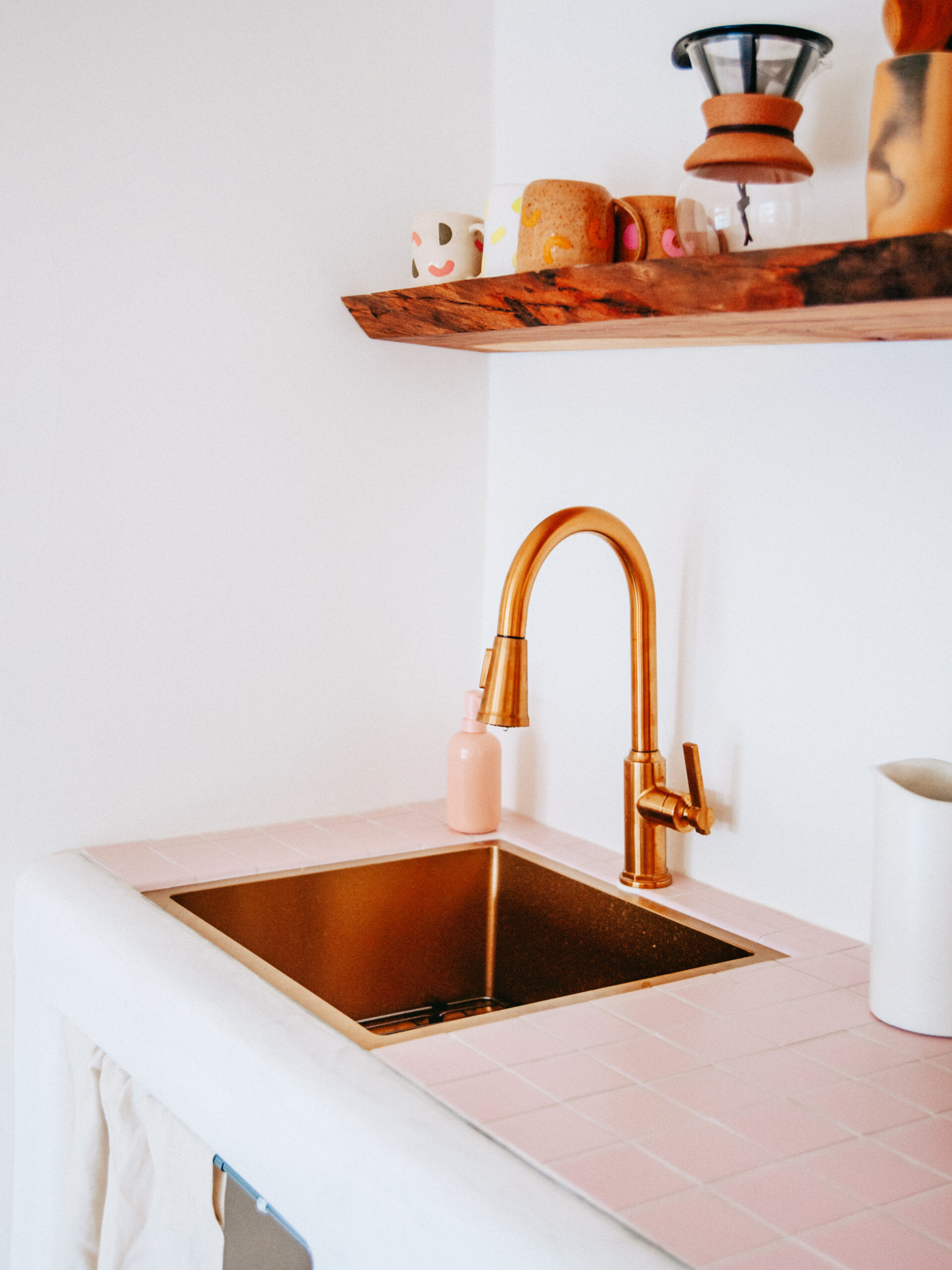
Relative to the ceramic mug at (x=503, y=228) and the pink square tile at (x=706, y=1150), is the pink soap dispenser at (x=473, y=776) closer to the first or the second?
the ceramic mug at (x=503, y=228)

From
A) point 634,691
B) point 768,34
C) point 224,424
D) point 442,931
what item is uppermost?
point 768,34

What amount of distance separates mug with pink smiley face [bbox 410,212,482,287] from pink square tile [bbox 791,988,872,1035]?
2.83 ft

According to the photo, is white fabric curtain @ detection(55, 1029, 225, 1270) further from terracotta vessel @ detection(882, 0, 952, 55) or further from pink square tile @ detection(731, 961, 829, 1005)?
terracotta vessel @ detection(882, 0, 952, 55)

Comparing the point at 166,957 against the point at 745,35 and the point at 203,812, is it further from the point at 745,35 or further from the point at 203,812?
the point at 745,35

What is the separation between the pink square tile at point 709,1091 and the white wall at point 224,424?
773 mm

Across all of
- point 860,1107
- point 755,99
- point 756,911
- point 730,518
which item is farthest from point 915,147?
point 756,911

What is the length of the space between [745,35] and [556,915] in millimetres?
920

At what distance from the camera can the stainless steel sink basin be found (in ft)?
4.43

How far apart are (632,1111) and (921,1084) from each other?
9.0 inches

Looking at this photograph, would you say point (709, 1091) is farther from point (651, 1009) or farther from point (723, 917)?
point (723, 917)

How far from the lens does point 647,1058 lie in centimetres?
99

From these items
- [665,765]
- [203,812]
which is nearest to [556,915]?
[665,765]

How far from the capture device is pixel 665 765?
1.41 meters

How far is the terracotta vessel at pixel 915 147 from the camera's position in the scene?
83 cm
